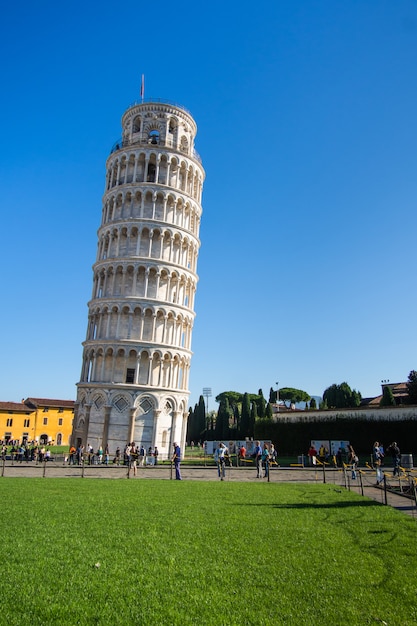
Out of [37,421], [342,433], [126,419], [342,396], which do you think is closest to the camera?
[342,433]

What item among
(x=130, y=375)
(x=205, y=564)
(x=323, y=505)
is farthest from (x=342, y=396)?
(x=205, y=564)

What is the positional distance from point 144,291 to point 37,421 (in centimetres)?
5133

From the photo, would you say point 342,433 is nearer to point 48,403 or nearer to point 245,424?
point 245,424

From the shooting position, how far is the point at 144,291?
154ft

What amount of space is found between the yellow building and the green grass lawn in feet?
245

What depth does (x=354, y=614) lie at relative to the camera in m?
5.91

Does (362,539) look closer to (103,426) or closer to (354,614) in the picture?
(354,614)

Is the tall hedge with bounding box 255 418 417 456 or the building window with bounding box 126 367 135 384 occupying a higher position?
the building window with bounding box 126 367 135 384

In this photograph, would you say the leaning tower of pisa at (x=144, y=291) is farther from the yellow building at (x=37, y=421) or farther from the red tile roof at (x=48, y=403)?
the red tile roof at (x=48, y=403)

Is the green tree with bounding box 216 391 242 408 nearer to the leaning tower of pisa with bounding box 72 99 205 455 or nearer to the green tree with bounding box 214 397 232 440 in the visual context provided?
the green tree with bounding box 214 397 232 440

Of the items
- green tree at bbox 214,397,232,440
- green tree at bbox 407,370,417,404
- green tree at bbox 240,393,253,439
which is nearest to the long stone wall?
green tree at bbox 407,370,417,404

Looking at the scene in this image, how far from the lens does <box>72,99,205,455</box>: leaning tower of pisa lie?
44469 millimetres

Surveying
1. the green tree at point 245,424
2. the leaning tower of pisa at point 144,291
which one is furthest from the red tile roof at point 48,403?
the leaning tower of pisa at point 144,291

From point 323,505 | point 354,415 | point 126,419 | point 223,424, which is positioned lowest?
point 323,505
